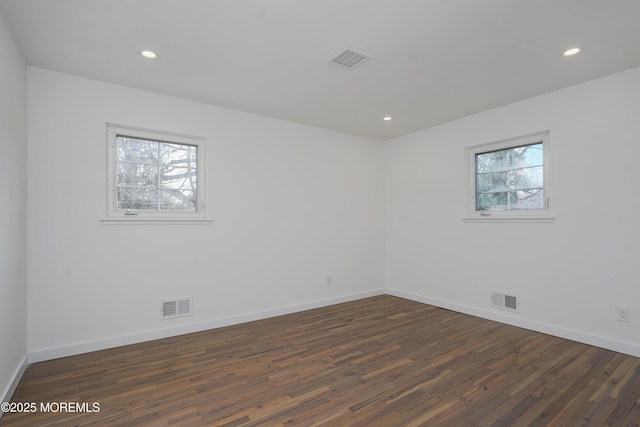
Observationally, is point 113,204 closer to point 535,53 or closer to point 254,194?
point 254,194

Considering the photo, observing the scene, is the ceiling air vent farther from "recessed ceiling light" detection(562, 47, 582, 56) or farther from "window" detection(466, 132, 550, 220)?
"window" detection(466, 132, 550, 220)

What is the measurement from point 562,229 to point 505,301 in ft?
3.50

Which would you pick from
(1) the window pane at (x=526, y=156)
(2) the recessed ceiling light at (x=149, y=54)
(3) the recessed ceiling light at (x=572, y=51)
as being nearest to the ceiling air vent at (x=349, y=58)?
(2) the recessed ceiling light at (x=149, y=54)

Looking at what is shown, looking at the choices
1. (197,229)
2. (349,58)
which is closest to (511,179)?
(349,58)

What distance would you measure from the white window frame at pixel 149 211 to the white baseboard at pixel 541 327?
3.36 metres

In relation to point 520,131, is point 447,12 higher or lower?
higher

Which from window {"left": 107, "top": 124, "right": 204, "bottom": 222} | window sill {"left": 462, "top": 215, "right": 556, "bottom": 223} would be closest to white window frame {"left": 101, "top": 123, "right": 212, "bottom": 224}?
window {"left": 107, "top": 124, "right": 204, "bottom": 222}

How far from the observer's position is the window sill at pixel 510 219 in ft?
11.6

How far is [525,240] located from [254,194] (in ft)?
10.8

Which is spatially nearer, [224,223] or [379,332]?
[379,332]

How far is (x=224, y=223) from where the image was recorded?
3875 millimetres

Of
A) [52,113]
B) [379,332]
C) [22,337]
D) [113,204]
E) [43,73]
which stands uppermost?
[43,73]

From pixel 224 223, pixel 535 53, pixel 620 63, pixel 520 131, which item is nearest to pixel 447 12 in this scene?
pixel 535 53

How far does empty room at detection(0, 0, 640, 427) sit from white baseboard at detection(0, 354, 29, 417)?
1.1 inches
